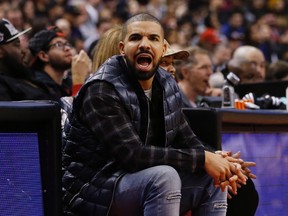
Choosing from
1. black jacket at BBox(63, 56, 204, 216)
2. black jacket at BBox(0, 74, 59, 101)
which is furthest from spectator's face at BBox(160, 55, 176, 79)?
black jacket at BBox(63, 56, 204, 216)

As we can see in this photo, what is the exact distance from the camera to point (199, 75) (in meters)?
7.88

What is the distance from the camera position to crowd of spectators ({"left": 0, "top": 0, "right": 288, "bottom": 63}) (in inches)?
519

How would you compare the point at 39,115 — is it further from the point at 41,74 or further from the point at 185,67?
the point at 185,67

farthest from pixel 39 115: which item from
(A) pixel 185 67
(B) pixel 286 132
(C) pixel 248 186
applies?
(A) pixel 185 67

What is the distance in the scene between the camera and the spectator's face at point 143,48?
4348mm

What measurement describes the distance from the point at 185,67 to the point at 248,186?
10.2ft

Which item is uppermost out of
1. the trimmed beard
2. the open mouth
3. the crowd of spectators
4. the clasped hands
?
the open mouth

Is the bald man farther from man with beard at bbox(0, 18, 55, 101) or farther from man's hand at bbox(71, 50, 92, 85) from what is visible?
man with beard at bbox(0, 18, 55, 101)

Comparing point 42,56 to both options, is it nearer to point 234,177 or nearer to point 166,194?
point 234,177

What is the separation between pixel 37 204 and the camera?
13.7 feet

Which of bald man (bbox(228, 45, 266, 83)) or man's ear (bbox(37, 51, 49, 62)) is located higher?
man's ear (bbox(37, 51, 49, 62))

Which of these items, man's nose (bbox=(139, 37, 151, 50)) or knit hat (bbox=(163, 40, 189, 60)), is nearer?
man's nose (bbox=(139, 37, 151, 50))

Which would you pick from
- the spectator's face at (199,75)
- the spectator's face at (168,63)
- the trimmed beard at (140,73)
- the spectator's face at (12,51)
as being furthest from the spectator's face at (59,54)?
the trimmed beard at (140,73)

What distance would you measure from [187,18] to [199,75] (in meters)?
8.95
